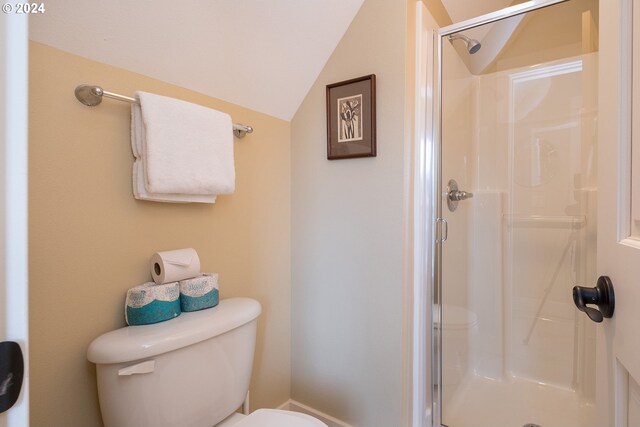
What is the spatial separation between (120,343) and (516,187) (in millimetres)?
1915

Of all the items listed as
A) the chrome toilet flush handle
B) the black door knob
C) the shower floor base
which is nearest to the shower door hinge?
the chrome toilet flush handle

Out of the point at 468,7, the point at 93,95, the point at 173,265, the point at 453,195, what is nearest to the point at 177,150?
the point at 93,95

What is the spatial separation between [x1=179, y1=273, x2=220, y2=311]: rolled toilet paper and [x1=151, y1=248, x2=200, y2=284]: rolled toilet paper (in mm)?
28

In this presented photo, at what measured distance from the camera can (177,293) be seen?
976 millimetres

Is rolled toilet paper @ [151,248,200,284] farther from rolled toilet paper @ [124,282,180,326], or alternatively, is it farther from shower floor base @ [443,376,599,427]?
shower floor base @ [443,376,599,427]

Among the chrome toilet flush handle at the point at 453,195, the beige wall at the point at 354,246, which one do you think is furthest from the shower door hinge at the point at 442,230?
the beige wall at the point at 354,246

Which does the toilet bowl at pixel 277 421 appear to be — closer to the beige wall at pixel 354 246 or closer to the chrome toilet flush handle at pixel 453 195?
the beige wall at pixel 354 246

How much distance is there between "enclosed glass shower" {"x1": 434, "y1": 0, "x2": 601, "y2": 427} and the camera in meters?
1.43

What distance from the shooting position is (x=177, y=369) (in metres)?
0.87

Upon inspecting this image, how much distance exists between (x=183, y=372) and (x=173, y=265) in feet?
1.03

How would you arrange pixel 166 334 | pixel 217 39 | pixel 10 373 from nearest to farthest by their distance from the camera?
pixel 10 373
pixel 166 334
pixel 217 39

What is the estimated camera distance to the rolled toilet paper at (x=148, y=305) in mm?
907

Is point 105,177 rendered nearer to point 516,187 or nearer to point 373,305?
point 373,305

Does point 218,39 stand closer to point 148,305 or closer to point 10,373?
point 148,305
